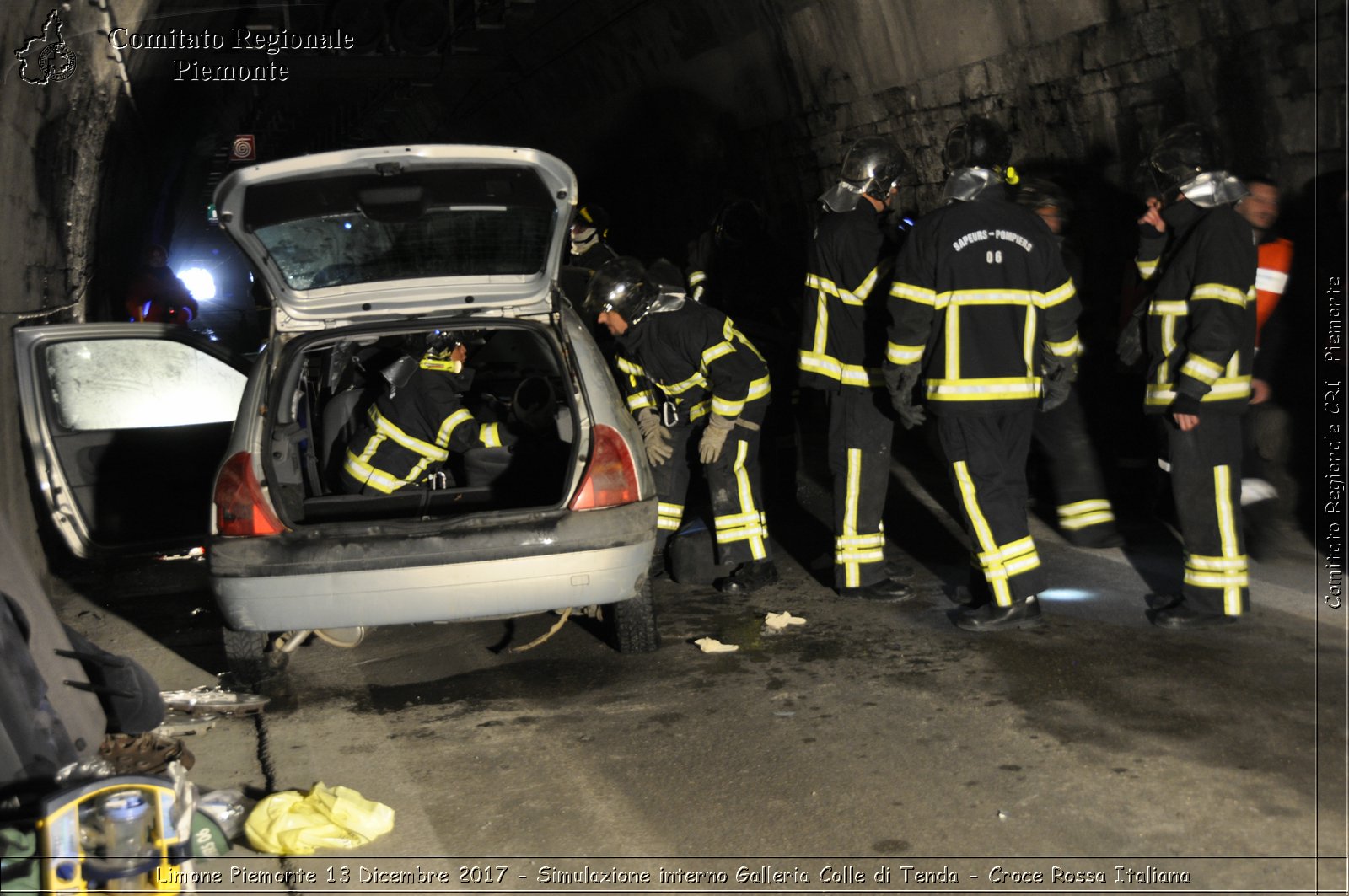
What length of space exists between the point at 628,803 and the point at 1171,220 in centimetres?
325

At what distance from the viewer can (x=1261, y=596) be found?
5.34 m

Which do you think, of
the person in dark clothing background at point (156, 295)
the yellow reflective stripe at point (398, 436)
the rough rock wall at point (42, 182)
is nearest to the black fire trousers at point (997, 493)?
the yellow reflective stripe at point (398, 436)

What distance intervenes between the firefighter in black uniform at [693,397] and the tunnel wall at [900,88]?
3124 mm

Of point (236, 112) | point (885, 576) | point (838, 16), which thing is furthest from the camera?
point (236, 112)

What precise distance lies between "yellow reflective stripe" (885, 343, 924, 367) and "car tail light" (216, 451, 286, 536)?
2.53m

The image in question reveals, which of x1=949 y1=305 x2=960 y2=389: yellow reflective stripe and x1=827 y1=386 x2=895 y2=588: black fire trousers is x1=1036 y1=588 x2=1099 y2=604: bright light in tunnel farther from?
x1=949 y1=305 x2=960 y2=389: yellow reflective stripe

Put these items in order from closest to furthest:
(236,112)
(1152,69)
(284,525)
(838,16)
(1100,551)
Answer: (284,525) < (1100,551) < (1152,69) < (838,16) < (236,112)

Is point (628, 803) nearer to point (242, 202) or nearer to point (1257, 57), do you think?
point (242, 202)

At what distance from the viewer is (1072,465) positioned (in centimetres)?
626

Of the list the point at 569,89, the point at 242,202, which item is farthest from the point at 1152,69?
the point at 569,89

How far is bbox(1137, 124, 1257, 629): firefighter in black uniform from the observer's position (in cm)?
480

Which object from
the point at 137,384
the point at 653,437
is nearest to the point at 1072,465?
the point at 653,437

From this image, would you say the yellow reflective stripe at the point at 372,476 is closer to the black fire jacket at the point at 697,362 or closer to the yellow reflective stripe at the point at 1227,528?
the black fire jacket at the point at 697,362

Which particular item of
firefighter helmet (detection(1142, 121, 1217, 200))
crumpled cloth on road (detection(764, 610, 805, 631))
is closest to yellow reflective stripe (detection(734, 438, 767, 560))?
crumpled cloth on road (detection(764, 610, 805, 631))
